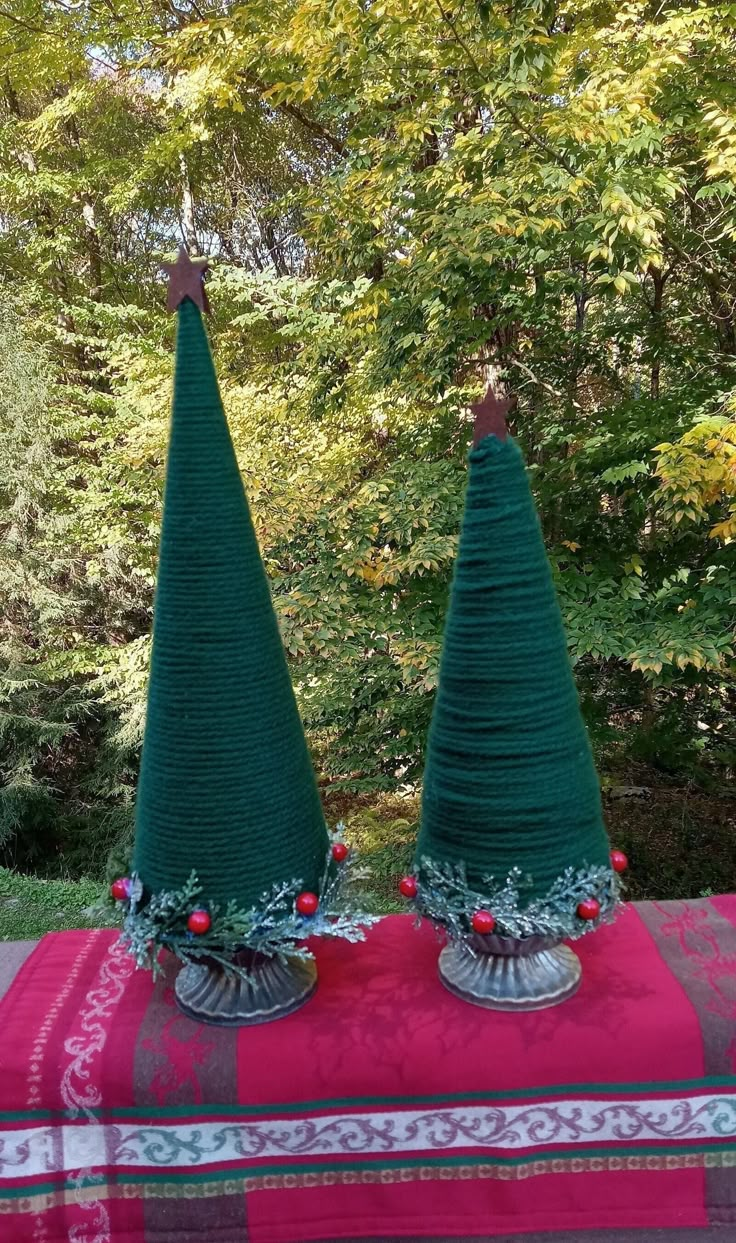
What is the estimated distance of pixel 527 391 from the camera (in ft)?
11.5

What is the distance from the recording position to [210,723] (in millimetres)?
1069

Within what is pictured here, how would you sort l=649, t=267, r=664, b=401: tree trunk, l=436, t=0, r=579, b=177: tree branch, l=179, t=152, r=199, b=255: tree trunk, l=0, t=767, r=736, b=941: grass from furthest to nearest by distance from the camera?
l=179, t=152, r=199, b=255: tree trunk < l=0, t=767, r=736, b=941: grass < l=649, t=267, r=664, b=401: tree trunk < l=436, t=0, r=579, b=177: tree branch

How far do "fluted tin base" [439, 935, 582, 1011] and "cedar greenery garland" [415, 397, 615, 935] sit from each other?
11 cm

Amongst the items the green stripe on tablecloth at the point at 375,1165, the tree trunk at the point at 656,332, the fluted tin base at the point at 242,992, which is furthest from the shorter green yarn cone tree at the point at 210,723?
the tree trunk at the point at 656,332

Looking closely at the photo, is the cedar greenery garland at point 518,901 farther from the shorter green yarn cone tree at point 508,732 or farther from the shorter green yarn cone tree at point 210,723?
the shorter green yarn cone tree at point 210,723

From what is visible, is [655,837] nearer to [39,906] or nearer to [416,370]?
[416,370]

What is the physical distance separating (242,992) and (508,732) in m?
0.57

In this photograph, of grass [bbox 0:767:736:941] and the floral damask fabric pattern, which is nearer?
the floral damask fabric pattern

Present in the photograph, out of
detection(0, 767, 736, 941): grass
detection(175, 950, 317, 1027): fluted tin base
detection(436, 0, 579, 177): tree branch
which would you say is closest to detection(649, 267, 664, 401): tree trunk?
detection(436, 0, 579, 177): tree branch

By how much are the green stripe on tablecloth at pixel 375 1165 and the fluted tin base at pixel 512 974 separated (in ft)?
0.64

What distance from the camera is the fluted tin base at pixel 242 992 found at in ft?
3.83

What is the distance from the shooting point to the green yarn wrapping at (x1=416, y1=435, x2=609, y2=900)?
1077mm

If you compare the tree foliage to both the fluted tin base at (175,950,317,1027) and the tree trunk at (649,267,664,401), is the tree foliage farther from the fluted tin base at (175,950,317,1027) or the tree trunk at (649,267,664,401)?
the fluted tin base at (175,950,317,1027)

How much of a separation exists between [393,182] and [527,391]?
1.11m
